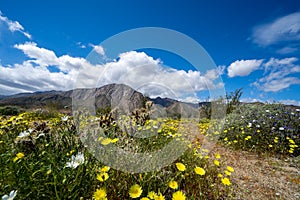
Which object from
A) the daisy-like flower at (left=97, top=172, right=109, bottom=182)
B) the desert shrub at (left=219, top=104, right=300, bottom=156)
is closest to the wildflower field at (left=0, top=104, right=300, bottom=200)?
the daisy-like flower at (left=97, top=172, right=109, bottom=182)

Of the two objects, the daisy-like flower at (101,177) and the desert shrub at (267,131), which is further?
the desert shrub at (267,131)

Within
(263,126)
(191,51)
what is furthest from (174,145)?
(263,126)

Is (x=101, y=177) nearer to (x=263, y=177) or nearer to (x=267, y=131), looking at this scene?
(x=263, y=177)

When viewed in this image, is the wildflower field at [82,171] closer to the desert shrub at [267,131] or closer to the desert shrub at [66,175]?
the desert shrub at [66,175]

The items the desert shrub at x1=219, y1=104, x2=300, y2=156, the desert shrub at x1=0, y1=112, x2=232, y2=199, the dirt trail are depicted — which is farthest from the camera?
the desert shrub at x1=219, y1=104, x2=300, y2=156

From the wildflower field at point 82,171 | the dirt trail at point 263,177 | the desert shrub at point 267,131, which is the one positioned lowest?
the dirt trail at point 263,177

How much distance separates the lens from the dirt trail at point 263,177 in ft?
7.75

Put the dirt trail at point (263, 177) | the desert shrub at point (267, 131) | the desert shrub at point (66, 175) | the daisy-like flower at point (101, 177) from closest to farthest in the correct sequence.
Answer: the desert shrub at point (66, 175) → the daisy-like flower at point (101, 177) → the dirt trail at point (263, 177) → the desert shrub at point (267, 131)

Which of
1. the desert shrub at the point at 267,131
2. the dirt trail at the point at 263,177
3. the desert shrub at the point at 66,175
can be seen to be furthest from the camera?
the desert shrub at the point at 267,131

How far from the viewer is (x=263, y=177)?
2955 mm

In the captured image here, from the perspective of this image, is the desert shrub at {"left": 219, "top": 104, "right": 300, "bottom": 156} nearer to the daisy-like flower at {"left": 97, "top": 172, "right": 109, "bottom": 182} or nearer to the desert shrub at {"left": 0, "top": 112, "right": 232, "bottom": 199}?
the desert shrub at {"left": 0, "top": 112, "right": 232, "bottom": 199}

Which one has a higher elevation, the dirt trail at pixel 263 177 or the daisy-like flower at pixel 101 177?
→ the daisy-like flower at pixel 101 177

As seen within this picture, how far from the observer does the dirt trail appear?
236cm

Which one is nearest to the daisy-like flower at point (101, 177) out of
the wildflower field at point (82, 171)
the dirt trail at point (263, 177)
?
the wildflower field at point (82, 171)
